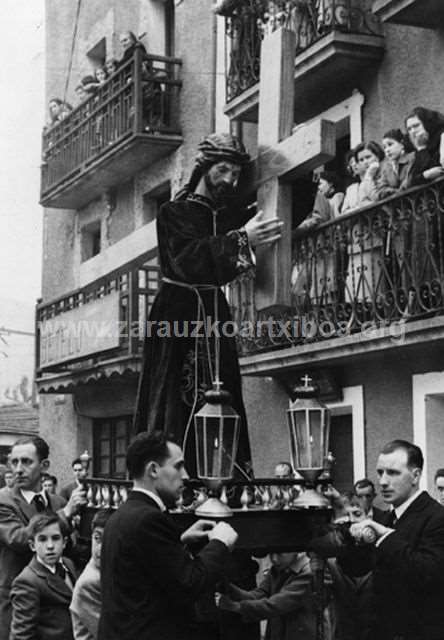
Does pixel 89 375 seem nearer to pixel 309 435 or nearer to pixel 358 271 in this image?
pixel 358 271

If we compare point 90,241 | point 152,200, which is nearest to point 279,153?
point 152,200

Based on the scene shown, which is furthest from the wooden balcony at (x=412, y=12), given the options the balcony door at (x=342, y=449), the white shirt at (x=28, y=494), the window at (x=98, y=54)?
the window at (x=98, y=54)

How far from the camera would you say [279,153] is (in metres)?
5.36

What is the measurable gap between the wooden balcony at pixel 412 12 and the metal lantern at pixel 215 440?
689cm

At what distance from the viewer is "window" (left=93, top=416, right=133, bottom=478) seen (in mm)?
17734

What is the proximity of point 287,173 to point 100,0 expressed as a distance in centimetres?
1505

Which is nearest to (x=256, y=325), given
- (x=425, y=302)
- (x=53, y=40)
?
(x=425, y=302)

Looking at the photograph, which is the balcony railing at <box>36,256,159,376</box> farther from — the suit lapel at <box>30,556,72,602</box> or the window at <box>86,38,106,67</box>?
the suit lapel at <box>30,556,72,602</box>

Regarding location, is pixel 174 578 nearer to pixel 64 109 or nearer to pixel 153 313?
pixel 153 313

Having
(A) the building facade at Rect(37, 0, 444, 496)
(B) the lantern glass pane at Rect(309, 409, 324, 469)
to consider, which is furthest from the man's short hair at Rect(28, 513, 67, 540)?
(B) the lantern glass pane at Rect(309, 409, 324, 469)

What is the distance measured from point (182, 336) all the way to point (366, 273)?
5814mm

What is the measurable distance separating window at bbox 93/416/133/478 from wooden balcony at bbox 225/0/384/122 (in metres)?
5.90

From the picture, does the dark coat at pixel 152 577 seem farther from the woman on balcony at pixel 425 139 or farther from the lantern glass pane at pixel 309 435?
the woman on balcony at pixel 425 139

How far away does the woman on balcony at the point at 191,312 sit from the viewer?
5.34 meters
